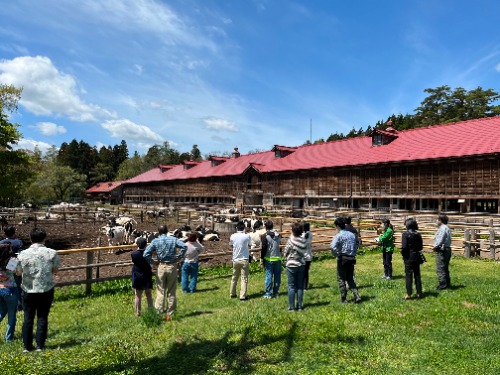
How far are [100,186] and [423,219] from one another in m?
83.9

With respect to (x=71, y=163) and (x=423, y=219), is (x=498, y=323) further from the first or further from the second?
(x=71, y=163)

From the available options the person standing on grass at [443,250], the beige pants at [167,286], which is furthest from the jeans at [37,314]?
the person standing on grass at [443,250]

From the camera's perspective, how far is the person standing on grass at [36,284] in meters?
5.97

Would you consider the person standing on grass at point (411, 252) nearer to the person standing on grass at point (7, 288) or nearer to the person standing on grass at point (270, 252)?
the person standing on grass at point (270, 252)

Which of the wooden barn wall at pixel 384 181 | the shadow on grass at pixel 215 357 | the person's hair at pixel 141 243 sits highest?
the wooden barn wall at pixel 384 181

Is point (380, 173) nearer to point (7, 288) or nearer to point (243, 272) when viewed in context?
point (243, 272)

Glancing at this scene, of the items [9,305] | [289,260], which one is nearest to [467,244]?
[289,260]

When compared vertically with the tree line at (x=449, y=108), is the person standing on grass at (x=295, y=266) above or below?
below

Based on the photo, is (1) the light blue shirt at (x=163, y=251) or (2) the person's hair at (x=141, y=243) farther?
(2) the person's hair at (x=141, y=243)

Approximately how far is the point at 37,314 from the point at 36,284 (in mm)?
521

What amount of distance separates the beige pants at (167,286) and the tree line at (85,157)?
658 inches

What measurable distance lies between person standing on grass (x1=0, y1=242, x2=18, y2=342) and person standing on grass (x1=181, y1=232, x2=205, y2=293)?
395cm

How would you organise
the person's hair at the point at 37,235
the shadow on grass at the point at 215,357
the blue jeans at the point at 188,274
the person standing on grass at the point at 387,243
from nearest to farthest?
the shadow on grass at the point at 215,357 < the person's hair at the point at 37,235 < the blue jeans at the point at 188,274 < the person standing on grass at the point at 387,243

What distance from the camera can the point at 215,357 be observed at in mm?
5621
